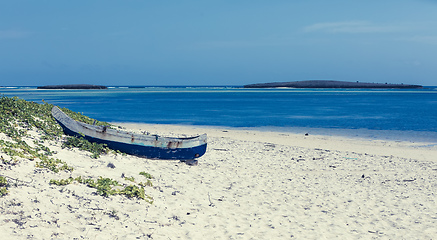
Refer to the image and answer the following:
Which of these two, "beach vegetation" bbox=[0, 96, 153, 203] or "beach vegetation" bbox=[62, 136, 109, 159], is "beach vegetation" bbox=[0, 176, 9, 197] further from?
"beach vegetation" bbox=[62, 136, 109, 159]

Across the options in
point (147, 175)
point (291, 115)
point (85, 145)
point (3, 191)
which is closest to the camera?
point (3, 191)

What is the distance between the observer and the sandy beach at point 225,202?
6711mm

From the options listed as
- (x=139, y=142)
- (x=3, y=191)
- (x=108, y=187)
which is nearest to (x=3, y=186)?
(x=3, y=191)

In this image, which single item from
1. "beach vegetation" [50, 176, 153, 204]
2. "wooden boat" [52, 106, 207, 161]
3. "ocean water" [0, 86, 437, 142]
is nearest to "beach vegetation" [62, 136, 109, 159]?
"wooden boat" [52, 106, 207, 161]

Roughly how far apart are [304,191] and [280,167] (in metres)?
3.32

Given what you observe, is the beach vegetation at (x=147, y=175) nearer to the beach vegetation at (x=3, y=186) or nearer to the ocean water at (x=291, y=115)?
the beach vegetation at (x=3, y=186)

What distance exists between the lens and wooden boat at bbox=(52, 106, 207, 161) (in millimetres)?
12297

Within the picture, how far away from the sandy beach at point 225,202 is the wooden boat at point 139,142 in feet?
1.14

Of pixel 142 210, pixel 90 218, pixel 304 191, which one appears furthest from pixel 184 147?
pixel 90 218

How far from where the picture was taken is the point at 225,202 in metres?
9.10

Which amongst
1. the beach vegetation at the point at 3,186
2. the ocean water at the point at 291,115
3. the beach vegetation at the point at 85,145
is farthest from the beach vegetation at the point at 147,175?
the ocean water at the point at 291,115

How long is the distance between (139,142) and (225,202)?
4.46m

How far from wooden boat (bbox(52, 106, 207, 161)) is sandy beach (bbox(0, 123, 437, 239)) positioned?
0.35 metres

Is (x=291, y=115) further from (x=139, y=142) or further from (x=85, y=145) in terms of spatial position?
(x=85, y=145)
